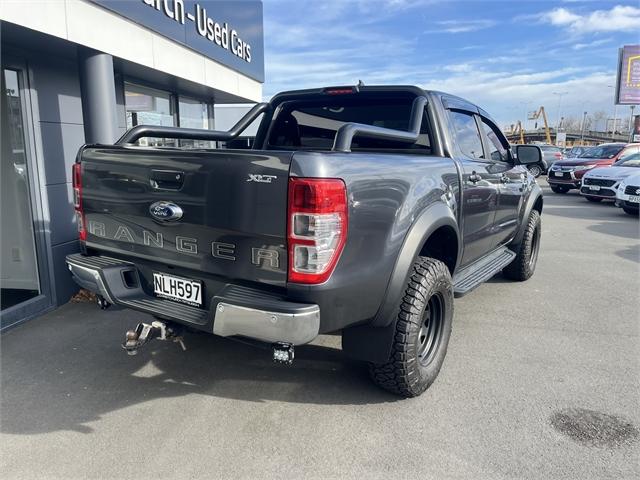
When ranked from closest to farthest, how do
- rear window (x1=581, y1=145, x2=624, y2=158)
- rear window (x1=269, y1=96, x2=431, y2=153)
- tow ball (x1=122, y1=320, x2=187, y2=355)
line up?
tow ball (x1=122, y1=320, x2=187, y2=355)
rear window (x1=269, y1=96, x2=431, y2=153)
rear window (x1=581, y1=145, x2=624, y2=158)

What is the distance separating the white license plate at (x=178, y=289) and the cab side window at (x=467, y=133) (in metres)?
2.40

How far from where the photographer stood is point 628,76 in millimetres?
38938

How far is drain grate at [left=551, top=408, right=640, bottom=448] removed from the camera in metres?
2.66

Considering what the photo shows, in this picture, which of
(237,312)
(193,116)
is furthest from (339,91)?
(193,116)

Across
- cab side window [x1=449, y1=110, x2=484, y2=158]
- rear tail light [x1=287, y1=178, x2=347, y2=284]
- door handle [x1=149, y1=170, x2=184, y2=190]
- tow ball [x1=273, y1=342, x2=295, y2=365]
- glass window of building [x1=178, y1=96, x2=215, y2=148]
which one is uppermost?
glass window of building [x1=178, y1=96, x2=215, y2=148]

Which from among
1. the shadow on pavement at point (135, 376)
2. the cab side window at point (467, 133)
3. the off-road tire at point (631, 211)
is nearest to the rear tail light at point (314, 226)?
the shadow on pavement at point (135, 376)

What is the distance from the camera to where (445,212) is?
3143mm

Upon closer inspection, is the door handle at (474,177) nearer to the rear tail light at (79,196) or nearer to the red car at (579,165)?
the rear tail light at (79,196)

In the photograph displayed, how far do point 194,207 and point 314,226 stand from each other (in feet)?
2.37

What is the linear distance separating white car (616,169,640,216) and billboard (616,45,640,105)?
34.4m

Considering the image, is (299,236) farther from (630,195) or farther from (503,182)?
(630,195)

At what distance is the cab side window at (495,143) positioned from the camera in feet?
15.5

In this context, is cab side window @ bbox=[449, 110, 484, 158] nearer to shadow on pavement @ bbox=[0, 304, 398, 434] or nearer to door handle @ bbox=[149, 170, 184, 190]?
shadow on pavement @ bbox=[0, 304, 398, 434]

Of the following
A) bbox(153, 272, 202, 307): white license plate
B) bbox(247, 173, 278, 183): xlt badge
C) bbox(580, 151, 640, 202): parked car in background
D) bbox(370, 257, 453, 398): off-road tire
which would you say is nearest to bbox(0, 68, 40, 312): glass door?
bbox(153, 272, 202, 307): white license plate
